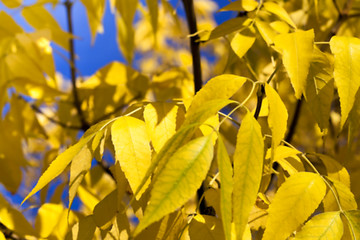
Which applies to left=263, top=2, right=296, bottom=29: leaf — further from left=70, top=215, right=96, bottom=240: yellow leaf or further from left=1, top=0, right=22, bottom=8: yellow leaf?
left=1, top=0, right=22, bottom=8: yellow leaf

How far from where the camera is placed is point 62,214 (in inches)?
18.6

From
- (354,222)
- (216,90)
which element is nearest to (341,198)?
(354,222)

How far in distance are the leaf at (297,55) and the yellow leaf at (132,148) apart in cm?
11

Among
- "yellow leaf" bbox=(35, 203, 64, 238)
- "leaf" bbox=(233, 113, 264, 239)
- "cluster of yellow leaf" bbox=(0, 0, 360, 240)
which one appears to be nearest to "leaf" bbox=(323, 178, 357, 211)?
"cluster of yellow leaf" bbox=(0, 0, 360, 240)

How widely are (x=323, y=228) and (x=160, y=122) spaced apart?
0.14 metres

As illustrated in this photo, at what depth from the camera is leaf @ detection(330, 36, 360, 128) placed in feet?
0.98

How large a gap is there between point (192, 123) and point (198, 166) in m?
0.04

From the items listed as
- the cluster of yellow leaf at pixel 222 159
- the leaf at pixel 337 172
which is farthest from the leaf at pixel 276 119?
the leaf at pixel 337 172

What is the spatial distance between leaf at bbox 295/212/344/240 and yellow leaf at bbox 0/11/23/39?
1.75 ft

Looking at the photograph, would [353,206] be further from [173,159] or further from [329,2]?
[329,2]

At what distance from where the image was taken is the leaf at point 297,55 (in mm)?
309

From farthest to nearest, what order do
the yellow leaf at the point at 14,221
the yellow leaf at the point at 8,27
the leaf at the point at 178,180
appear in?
1. the yellow leaf at the point at 8,27
2. the yellow leaf at the point at 14,221
3. the leaf at the point at 178,180

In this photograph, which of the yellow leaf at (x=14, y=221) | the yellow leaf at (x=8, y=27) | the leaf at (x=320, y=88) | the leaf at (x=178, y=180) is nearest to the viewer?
the leaf at (x=178, y=180)

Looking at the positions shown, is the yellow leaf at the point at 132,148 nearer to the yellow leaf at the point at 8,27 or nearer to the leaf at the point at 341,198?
the leaf at the point at 341,198
